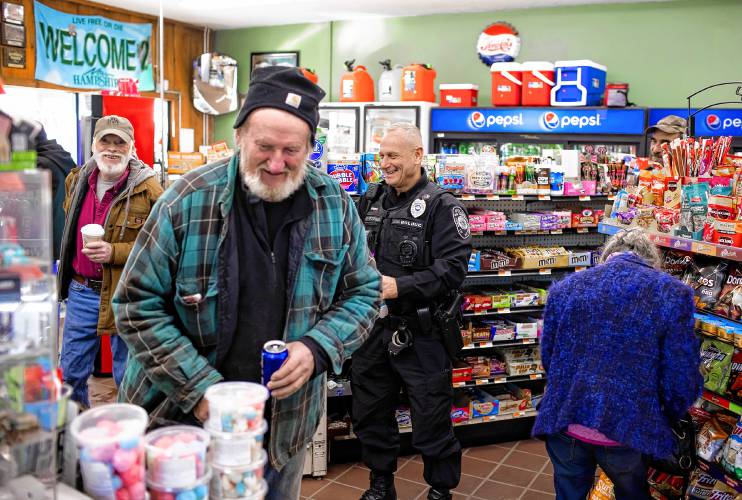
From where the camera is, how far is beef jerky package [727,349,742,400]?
3.15 metres

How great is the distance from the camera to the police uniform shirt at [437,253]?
150 inches

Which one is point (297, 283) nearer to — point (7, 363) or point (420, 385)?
point (7, 363)

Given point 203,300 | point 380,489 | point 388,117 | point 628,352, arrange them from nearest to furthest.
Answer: point 203,300 < point 628,352 < point 380,489 < point 388,117

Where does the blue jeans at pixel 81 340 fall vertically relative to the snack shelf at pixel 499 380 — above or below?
above

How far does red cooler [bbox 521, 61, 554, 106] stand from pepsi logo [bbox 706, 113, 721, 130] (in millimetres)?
1665

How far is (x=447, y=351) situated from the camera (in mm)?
3971

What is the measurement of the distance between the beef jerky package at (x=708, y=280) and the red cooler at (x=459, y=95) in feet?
18.5

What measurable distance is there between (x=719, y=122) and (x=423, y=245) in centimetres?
491

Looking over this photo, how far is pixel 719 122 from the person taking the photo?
24.1 ft

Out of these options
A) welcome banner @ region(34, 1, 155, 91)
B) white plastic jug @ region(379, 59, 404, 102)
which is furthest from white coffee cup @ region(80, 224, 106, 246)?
welcome banner @ region(34, 1, 155, 91)

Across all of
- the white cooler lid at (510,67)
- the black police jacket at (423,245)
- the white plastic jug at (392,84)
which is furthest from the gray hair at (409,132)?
the white plastic jug at (392,84)

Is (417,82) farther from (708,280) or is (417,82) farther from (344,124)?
(708,280)

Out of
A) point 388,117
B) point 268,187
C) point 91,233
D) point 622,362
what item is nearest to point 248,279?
point 268,187

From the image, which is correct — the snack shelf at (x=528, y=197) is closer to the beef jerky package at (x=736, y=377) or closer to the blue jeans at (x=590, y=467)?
the beef jerky package at (x=736, y=377)
